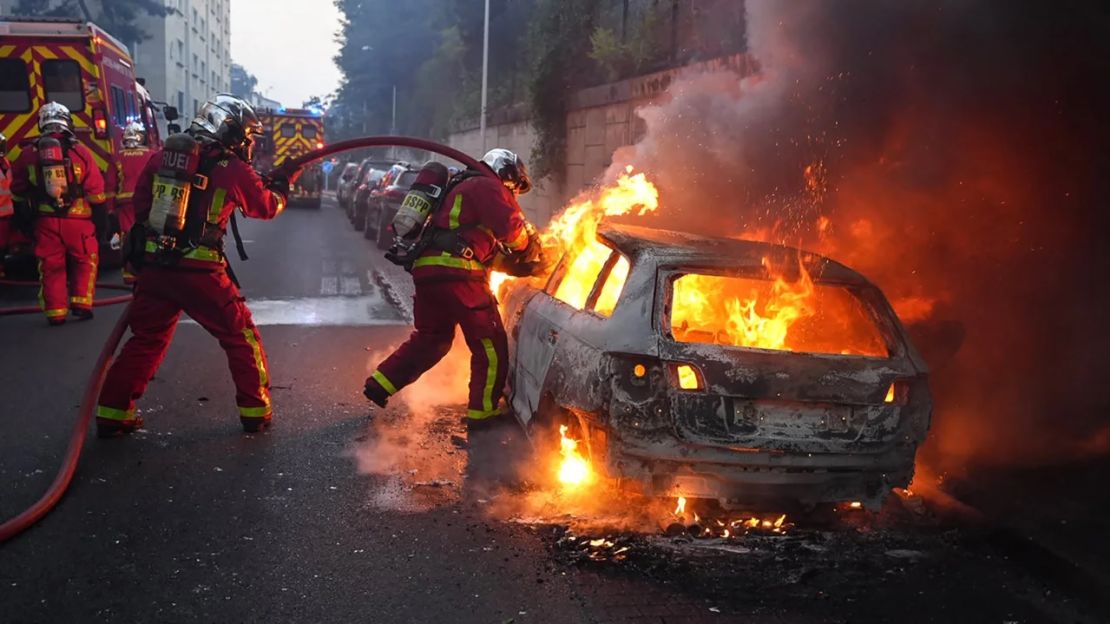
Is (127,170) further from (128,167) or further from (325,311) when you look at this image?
(325,311)

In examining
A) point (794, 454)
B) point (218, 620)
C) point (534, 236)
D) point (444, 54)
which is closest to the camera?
point (218, 620)

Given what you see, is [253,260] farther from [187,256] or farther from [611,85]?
[187,256]

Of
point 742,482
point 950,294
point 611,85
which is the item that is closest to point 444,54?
point 611,85

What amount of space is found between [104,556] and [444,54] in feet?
124

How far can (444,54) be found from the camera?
39438mm

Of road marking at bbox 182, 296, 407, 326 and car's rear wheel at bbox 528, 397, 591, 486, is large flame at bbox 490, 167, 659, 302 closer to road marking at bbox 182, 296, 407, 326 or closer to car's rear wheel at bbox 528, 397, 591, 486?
car's rear wheel at bbox 528, 397, 591, 486

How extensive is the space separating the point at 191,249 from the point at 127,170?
28.9ft

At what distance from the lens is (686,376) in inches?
157

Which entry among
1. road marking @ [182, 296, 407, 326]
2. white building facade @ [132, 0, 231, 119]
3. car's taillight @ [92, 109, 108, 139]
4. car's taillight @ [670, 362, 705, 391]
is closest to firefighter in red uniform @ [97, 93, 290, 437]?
car's taillight @ [670, 362, 705, 391]

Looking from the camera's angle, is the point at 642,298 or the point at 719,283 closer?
the point at 642,298

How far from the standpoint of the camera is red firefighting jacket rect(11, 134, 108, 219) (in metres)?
8.48

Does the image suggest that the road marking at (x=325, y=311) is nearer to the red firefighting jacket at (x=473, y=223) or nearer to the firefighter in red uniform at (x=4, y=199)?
the firefighter in red uniform at (x=4, y=199)

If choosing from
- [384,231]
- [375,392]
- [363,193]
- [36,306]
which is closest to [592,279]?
[375,392]

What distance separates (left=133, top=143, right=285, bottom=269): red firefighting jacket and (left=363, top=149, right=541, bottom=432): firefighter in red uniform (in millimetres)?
1053
